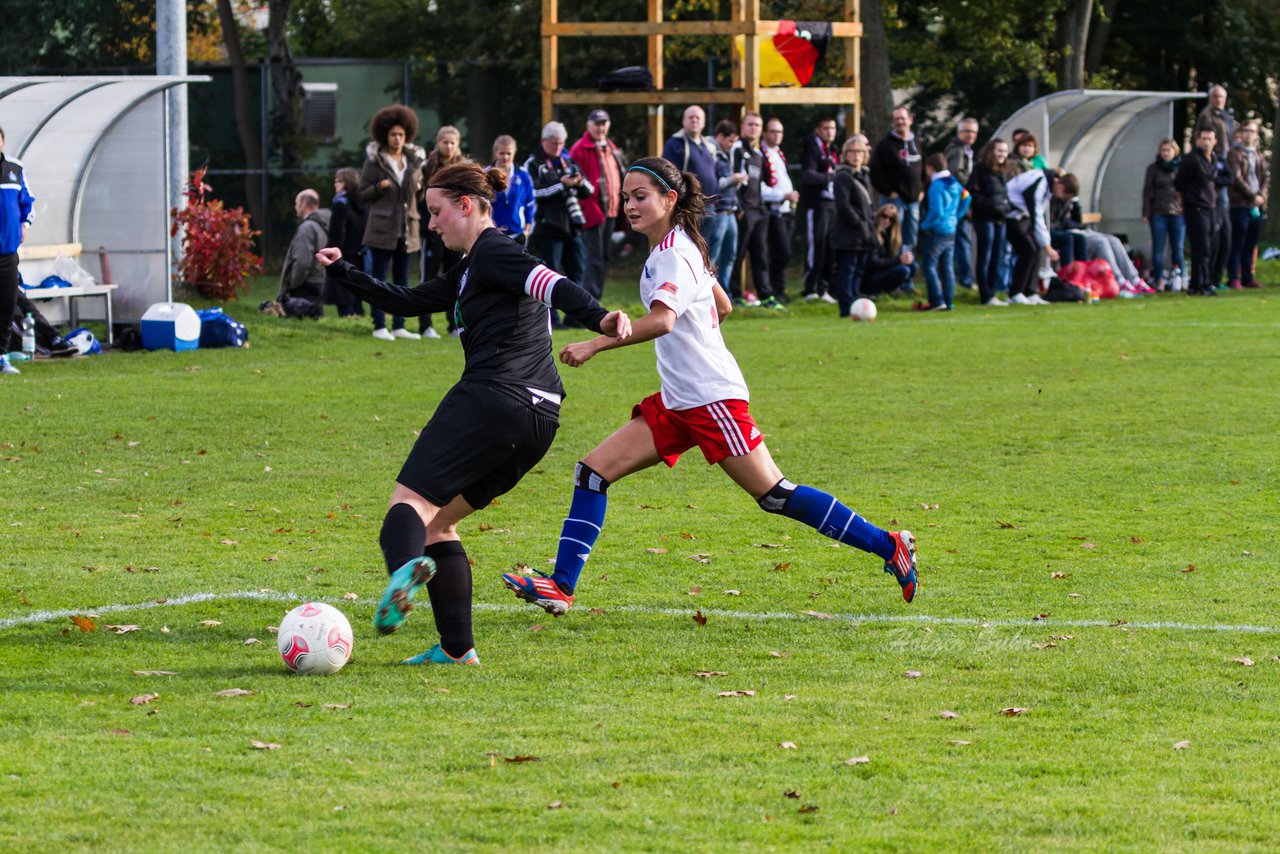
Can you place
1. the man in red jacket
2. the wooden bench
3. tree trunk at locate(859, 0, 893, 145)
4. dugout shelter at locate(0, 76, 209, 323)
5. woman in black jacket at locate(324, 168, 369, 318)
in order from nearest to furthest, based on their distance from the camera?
the wooden bench, dugout shelter at locate(0, 76, 209, 323), woman in black jacket at locate(324, 168, 369, 318), the man in red jacket, tree trunk at locate(859, 0, 893, 145)

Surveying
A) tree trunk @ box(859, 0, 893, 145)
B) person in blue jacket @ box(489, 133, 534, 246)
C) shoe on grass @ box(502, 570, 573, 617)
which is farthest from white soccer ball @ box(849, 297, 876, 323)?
shoe on grass @ box(502, 570, 573, 617)

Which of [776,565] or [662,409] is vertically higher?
[662,409]

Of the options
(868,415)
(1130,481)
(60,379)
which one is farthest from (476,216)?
(60,379)

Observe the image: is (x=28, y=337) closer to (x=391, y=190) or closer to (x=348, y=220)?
(x=391, y=190)

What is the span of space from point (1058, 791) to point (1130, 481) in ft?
19.2

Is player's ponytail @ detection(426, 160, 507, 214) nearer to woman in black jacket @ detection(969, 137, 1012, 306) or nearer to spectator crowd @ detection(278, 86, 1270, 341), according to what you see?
spectator crowd @ detection(278, 86, 1270, 341)

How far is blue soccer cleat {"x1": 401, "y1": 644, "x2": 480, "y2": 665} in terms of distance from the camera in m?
6.25

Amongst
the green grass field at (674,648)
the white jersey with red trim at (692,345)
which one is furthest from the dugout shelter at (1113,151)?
the white jersey with red trim at (692,345)

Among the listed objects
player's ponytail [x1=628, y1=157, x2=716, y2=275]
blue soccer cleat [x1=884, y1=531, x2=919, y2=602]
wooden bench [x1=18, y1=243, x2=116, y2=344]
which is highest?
player's ponytail [x1=628, y1=157, x2=716, y2=275]

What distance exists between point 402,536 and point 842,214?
1483cm

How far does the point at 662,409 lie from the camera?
7.16 m

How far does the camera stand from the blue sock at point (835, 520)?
711cm

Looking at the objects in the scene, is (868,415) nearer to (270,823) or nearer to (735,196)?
(735,196)

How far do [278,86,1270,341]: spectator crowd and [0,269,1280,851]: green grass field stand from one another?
509 cm
